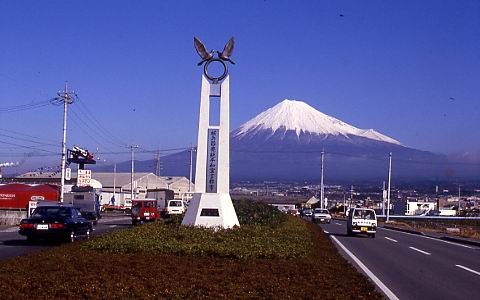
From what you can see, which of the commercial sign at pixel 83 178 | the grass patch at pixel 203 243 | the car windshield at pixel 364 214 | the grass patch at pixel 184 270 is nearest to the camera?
the grass patch at pixel 184 270

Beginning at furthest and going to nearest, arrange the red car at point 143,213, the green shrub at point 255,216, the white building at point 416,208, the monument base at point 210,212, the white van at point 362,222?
the white building at point 416,208 < the red car at point 143,213 < the white van at point 362,222 < the green shrub at point 255,216 < the monument base at point 210,212

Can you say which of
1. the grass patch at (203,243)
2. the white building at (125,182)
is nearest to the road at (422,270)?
the grass patch at (203,243)

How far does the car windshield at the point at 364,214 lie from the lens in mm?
34275

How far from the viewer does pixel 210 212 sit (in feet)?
70.6

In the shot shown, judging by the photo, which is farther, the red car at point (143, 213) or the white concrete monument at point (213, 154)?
the red car at point (143, 213)

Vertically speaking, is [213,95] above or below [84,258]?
above

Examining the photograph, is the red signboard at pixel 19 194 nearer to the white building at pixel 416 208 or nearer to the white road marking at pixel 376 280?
the white road marking at pixel 376 280

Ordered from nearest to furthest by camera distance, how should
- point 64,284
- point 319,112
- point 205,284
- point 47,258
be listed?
point 64,284
point 205,284
point 47,258
point 319,112

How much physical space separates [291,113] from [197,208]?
155m

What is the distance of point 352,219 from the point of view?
34.2 m

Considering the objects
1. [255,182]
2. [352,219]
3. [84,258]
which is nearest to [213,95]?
[84,258]

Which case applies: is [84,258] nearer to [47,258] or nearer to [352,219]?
[47,258]

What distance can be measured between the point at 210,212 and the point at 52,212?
216 inches

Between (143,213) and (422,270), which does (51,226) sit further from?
(143,213)
